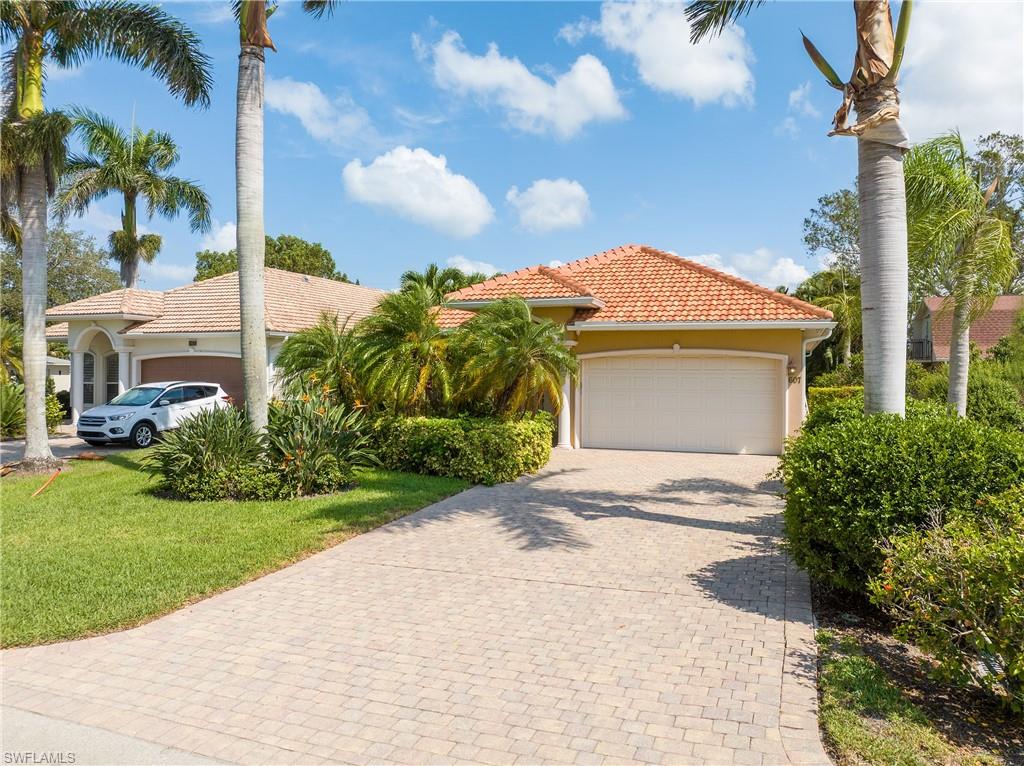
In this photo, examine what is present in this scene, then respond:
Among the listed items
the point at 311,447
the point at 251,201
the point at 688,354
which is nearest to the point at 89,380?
the point at 251,201

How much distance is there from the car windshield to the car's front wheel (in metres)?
0.70

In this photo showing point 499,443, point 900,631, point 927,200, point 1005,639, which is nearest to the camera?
point 1005,639

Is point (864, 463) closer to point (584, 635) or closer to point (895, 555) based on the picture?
point (895, 555)

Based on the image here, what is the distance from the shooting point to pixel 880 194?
24.5 feet

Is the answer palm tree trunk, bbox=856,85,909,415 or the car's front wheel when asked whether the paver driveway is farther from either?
the car's front wheel

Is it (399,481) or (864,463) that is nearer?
(864,463)

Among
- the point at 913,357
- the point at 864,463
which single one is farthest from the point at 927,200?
the point at 913,357

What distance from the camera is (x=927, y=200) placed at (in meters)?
11.7

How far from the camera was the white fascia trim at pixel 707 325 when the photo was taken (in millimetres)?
15387

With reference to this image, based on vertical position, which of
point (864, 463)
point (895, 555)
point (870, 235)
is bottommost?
point (895, 555)

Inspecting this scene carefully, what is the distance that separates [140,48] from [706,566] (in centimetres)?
1491

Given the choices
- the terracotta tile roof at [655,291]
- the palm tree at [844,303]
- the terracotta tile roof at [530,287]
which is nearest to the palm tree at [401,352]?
the terracotta tile roof at [530,287]

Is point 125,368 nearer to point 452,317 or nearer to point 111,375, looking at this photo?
point 111,375

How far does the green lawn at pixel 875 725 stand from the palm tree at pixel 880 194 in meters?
3.64
